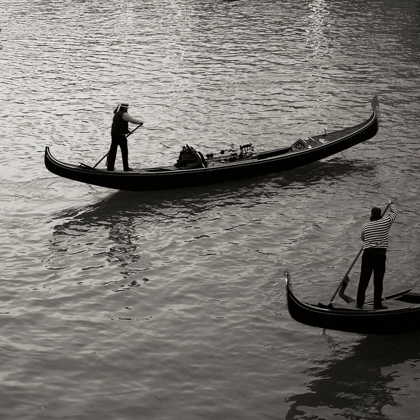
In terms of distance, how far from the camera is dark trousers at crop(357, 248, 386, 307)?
9531mm

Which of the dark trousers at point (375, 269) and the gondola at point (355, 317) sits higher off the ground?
the dark trousers at point (375, 269)

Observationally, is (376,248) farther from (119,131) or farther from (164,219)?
(119,131)

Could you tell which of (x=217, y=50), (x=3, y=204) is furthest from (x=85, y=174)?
(x=217, y=50)

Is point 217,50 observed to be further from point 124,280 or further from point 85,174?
point 124,280

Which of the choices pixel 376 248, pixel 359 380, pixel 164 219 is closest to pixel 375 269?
pixel 376 248

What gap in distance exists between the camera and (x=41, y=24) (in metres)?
35.7

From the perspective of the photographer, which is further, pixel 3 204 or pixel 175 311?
pixel 3 204

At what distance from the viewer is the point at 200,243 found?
13172mm

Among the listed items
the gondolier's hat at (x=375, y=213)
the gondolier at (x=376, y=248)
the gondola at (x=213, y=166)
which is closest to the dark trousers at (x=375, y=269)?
the gondolier at (x=376, y=248)

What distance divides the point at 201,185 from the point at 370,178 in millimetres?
3397

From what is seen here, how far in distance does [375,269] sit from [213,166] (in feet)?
19.9

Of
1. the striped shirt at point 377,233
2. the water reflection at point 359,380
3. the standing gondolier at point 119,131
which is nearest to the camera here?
the water reflection at point 359,380

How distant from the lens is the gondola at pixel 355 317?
922cm

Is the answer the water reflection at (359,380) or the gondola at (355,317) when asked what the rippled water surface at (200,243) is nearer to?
the water reflection at (359,380)
